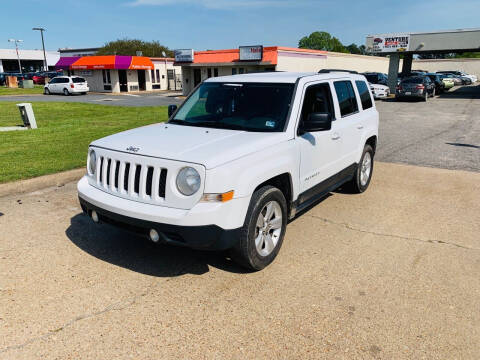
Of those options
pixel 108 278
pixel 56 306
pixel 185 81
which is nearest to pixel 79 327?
pixel 56 306

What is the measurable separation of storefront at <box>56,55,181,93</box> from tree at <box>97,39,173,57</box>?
56.4 ft

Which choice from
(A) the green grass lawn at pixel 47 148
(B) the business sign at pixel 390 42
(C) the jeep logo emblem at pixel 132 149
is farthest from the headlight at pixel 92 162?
(B) the business sign at pixel 390 42

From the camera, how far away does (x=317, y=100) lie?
490 centimetres

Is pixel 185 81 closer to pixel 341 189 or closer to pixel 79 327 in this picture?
pixel 341 189

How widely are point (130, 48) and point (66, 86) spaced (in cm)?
3225

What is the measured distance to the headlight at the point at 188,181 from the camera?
3418 mm

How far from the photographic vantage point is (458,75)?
162 feet

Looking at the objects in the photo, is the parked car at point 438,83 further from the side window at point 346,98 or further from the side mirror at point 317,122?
the side mirror at point 317,122

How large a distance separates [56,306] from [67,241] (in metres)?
1.39

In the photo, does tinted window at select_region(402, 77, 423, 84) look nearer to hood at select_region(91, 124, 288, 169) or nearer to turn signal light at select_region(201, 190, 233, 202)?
hood at select_region(91, 124, 288, 169)

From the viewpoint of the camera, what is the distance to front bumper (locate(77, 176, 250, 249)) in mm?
3355

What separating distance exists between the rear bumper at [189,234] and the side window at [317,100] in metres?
1.79

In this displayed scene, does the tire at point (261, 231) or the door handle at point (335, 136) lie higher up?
the door handle at point (335, 136)

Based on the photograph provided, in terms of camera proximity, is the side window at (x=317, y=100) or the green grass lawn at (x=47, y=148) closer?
the side window at (x=317, y=100)
